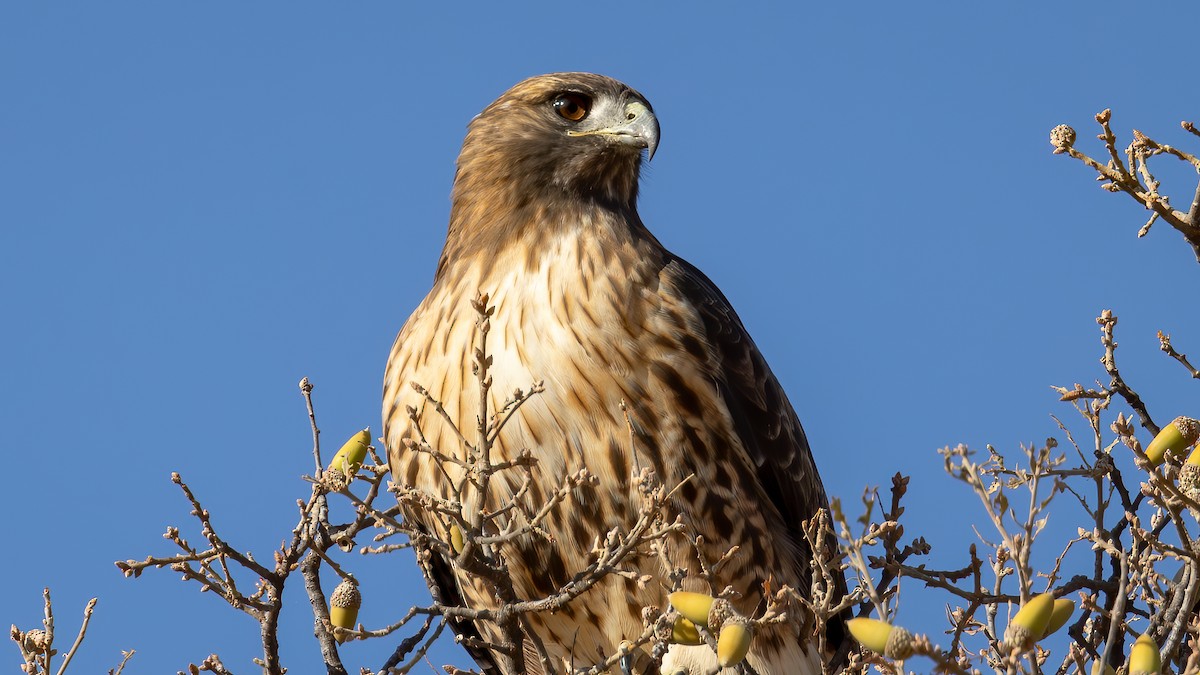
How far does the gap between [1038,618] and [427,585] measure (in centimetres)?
346

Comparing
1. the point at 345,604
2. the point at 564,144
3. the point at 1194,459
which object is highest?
the point at 564,144

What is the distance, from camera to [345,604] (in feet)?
13.6

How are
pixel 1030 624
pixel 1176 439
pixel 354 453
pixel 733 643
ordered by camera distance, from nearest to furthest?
pixel 1030 624
pixel 733 643
pixel 1176 439
pixel 354 453

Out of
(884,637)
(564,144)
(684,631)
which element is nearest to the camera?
(884,637)

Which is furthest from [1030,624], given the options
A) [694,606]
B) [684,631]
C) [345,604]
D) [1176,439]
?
[345,604]

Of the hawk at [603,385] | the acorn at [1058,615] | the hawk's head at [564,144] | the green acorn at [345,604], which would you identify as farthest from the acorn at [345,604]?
the hawk's head at [564,144]

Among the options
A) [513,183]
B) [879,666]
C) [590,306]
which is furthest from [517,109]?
[879,666]

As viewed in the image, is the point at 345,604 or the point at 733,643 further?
the point at 345,604

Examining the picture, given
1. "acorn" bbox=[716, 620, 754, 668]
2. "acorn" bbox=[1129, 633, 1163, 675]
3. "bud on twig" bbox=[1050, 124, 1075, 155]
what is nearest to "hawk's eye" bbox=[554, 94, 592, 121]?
"bud on twig" bbox=[1050, 124, 1075, 155]

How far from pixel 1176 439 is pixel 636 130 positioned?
9.13 ft

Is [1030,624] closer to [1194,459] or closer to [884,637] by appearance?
[884,637]

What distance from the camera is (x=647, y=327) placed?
17.6ft

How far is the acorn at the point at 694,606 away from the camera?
316 centimetres

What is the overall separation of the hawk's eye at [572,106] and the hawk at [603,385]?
3.7 inches
